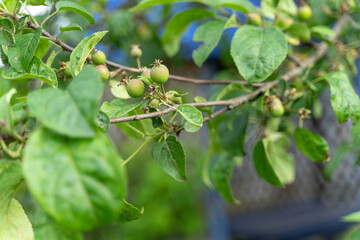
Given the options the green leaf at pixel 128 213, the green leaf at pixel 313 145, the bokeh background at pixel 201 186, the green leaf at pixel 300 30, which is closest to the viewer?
the green leaf at pixel 128 213

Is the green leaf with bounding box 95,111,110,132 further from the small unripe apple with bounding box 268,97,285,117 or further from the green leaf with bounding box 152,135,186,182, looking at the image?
the small unripe apple with bounding box 268,97,285,117

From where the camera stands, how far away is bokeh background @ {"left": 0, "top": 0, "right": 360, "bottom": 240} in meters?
1.66

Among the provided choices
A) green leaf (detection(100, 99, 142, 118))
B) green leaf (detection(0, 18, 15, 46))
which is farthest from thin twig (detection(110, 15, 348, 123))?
green leaf (detection(0, 18, 15, 46))

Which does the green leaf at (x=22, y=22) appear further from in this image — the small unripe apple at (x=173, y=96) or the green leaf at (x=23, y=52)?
the small unripe apple at (x=173, y=96)

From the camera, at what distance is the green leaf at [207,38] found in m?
0.79

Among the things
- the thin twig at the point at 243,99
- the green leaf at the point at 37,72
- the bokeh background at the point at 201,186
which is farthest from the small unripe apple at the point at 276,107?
the bokeh background at the point at 201,186

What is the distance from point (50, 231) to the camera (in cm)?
50

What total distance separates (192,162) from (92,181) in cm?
266

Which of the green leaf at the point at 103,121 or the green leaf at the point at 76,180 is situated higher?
the green leaf at the point at 76,180

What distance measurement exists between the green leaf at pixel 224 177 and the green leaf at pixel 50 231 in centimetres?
50

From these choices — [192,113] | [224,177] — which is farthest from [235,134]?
[192,113]

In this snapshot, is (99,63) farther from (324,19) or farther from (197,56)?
(324,19)

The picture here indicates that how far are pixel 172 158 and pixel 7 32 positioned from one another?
13.2 inches

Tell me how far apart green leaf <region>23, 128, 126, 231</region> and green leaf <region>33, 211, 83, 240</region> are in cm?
17
